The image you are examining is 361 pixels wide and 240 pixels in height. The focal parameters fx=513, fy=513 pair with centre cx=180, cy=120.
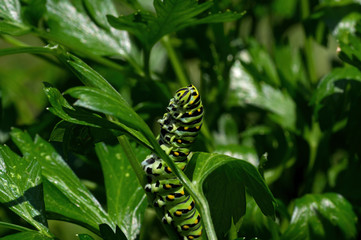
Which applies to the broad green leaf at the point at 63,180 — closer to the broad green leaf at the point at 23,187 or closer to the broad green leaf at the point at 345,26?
the broad green leaf at the point at 23,187

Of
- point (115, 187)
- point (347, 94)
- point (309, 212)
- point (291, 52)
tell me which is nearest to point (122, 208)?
point (115, 187)

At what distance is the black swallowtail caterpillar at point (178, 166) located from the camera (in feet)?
1.90

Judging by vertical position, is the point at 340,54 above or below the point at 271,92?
above

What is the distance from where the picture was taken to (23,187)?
0.57m

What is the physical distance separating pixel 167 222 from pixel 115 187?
4.4 inches

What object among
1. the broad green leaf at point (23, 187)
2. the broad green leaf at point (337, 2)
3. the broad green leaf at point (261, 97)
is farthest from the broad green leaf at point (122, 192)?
the broad green leaf at point (337, 2)

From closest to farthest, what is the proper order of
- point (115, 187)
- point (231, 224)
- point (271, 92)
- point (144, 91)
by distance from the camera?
point (231, 224), point (115, 187), point (144, 91), point (271, 92)

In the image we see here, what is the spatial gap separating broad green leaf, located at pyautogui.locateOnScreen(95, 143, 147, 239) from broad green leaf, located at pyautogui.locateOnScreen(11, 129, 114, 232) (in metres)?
0.02

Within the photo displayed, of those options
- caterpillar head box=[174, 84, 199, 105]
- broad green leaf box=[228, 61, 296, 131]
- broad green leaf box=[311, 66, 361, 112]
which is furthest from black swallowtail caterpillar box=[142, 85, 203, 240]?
broad green leaf box=[228, 61, 296, 131]

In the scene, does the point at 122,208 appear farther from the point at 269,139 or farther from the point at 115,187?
the point at 269,139

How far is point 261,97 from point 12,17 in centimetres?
47

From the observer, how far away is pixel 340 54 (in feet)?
2.13

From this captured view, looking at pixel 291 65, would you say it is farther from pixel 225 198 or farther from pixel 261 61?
pixel 225 198

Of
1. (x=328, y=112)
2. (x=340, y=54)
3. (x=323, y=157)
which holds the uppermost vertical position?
(x=340, y=54)
